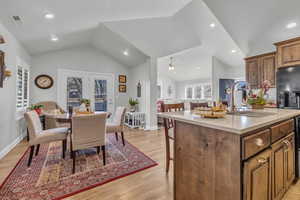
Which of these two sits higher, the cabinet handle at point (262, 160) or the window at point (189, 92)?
the window at point (189, 92)

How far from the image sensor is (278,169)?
1427mm

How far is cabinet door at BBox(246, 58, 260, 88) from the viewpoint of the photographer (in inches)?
167

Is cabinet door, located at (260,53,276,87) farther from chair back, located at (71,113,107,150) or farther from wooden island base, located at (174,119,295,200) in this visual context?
chair back, located at (71,113,107,150)

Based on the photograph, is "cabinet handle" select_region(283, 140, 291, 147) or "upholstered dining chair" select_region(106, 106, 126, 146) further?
"upholstered dining chair" select_region(106, 106, 126, 146)

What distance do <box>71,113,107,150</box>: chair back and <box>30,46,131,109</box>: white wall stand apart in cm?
368

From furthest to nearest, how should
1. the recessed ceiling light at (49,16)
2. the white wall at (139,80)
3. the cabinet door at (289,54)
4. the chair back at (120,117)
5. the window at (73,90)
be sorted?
the white wall at (139,80), the window at (73,90), the chair back at (120,117), the cabinet door at (289,54), the recessed ceiling light at (49,16)

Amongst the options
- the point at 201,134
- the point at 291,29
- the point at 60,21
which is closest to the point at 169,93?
the point at 291,29

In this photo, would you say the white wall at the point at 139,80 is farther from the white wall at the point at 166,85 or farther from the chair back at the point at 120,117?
the white wall at the point at 166,85

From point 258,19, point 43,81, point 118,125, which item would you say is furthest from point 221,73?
point 43,81

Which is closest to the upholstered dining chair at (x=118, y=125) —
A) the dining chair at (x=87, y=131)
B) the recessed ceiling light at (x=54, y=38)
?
the dining chair at (x=87, y=131)

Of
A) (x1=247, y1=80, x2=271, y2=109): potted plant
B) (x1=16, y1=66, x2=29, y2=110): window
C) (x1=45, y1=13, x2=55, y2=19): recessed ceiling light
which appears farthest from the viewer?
(x1=16, y1=66, x2=29, y2=110): window

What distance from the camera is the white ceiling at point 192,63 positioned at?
19.3ft

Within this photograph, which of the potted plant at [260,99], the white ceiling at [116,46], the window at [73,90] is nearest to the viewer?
the potted plant at [260,99]

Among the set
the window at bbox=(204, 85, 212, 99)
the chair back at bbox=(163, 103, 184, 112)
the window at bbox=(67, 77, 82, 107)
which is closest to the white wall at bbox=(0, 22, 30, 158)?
the window at bbox=(67, 77, 82, 107)
